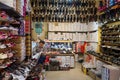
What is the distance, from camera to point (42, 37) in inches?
438

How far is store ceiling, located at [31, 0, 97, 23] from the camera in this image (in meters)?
10.1

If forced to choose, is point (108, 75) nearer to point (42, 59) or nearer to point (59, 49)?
point (42, 59)

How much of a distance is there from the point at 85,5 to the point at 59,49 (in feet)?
8.58

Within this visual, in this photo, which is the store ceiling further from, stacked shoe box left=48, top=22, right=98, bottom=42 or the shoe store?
stacked shoe box left=48, top=22, right=98, bottom=42

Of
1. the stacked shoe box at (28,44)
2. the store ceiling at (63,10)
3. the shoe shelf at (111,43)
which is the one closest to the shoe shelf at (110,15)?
the shoe shelf at (111,43)

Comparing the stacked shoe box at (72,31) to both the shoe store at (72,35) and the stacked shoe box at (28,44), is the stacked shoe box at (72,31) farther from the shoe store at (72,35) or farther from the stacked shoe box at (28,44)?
the stacked shoe box at (28,44)

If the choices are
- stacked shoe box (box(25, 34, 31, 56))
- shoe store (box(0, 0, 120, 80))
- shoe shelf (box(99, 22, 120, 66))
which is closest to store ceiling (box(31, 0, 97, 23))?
shoe store (box(0, 0, 120, 80))

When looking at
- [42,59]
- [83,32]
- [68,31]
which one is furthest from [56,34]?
[42,59]

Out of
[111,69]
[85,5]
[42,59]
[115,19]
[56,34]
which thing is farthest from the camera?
[56,34]

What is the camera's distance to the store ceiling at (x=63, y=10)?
1006cm

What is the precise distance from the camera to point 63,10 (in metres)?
10.3

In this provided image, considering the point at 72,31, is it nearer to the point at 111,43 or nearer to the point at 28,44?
the point at 111,43

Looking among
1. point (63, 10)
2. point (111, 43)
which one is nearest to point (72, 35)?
point (63, 10)

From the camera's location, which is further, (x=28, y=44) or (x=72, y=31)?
(x=72, y=31)
